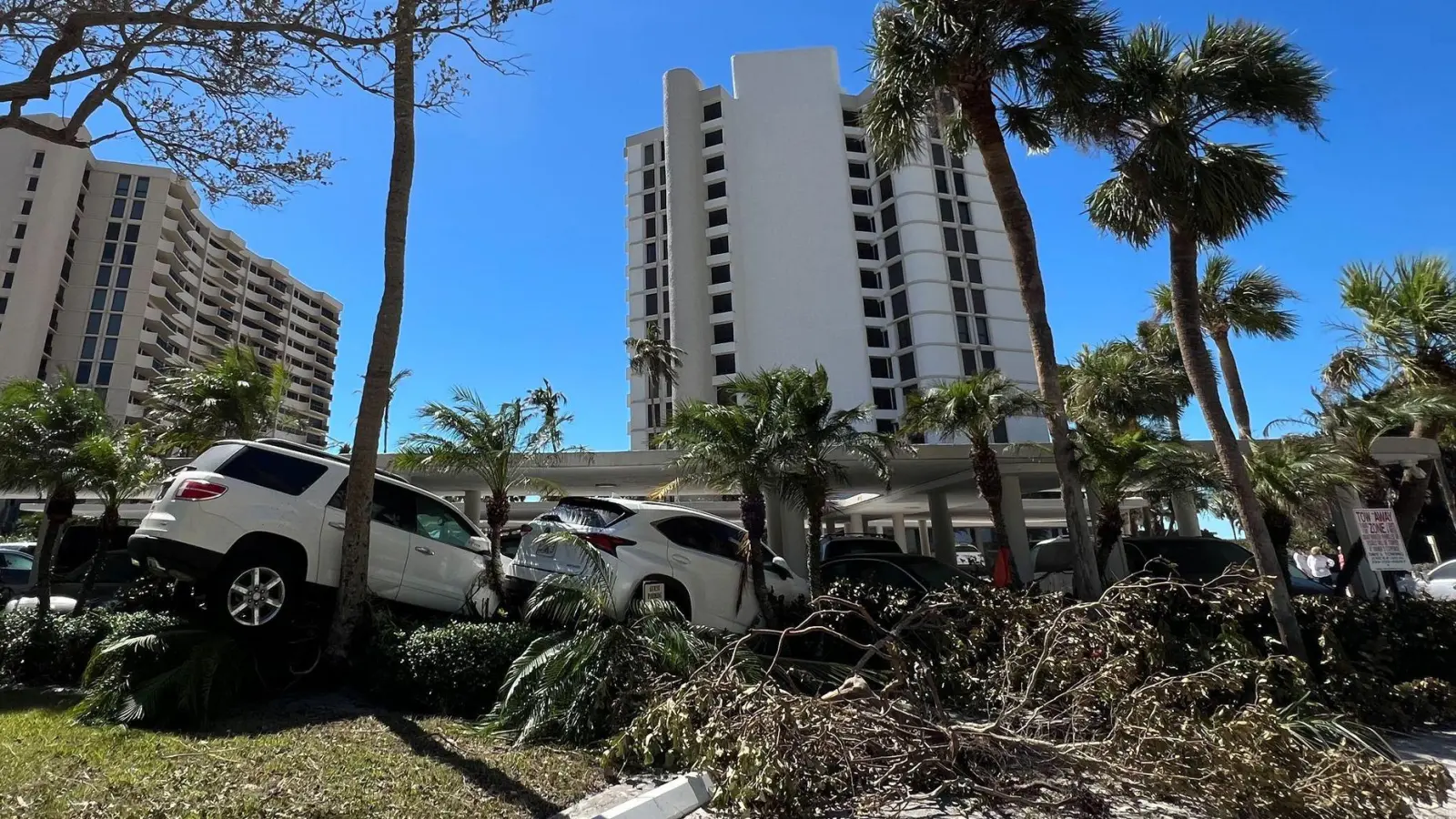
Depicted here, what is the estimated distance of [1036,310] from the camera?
1017cm

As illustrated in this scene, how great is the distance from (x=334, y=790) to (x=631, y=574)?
13.3 feet

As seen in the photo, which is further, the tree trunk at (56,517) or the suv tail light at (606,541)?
the tree trunk at (56,517)

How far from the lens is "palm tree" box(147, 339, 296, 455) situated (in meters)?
12.0

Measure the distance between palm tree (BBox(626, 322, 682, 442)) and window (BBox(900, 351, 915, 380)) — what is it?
1542 cm

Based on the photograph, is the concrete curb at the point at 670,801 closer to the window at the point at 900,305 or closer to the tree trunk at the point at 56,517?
the tree trunk at the point at 56,517

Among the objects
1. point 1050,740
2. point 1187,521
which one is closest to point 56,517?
point 1050,740

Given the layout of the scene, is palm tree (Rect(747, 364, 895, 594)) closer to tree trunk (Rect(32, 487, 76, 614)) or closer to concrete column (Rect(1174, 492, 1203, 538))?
tree trunk (Rect(32, 487, 76, 614))

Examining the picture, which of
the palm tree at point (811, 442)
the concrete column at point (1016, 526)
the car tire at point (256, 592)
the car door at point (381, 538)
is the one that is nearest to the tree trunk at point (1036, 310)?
the palm tree at point (811, 442)

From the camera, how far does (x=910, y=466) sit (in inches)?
674

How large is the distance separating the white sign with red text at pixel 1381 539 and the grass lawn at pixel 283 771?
10484 millimetres

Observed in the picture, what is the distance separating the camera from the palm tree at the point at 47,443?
34.4 ft

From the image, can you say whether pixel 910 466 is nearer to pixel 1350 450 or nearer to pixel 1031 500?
pixel 1350 450

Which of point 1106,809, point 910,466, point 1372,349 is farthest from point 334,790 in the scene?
point 1372,349

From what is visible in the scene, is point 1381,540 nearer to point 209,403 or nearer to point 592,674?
point 592,674
